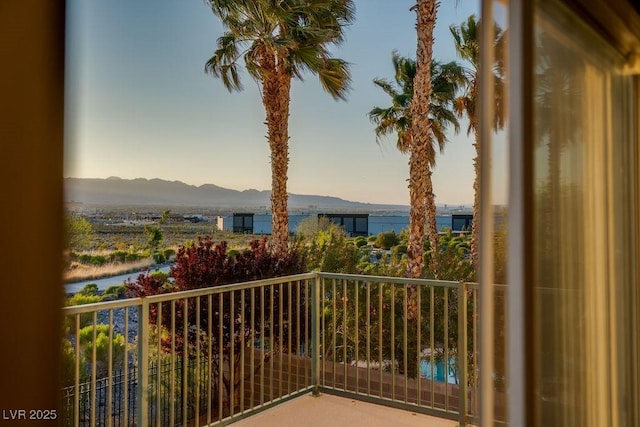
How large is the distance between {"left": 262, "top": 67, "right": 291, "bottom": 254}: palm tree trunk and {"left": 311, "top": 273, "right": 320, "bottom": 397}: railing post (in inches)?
92.0

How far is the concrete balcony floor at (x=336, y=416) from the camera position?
2988mm

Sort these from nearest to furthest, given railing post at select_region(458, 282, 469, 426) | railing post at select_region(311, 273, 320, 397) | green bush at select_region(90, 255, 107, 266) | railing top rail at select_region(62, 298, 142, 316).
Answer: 1. railing top rail at select_region(62, 298, 142, 316)
2. green bush at select_region(90, 255, 107, 266)
3. railing post at select_region(458, 282, 469, 426)
4. railing post at select_region(311, 273, 320, 397)

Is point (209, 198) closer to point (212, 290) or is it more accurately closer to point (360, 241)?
point (360, 241)

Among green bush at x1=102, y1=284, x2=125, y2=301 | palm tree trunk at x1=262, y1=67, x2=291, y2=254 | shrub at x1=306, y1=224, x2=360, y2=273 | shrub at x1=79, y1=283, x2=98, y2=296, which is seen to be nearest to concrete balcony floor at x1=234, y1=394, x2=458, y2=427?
shrub at x1=79, y1=283, x2=98, y2=296

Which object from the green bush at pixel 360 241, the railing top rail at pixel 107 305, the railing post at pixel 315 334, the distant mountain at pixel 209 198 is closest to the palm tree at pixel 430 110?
the distant mountain at pixel 209 198

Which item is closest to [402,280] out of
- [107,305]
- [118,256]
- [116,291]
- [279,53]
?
[107,305]

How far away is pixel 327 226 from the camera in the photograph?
6805 millimetres

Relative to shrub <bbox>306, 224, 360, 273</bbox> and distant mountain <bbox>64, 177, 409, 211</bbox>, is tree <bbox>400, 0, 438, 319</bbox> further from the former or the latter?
shrub <bbox>306, 224, 360, 273</bbox>

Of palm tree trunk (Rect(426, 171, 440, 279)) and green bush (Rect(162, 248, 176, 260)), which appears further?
palm tree trunk (Rect(426, 171, 440, 279))

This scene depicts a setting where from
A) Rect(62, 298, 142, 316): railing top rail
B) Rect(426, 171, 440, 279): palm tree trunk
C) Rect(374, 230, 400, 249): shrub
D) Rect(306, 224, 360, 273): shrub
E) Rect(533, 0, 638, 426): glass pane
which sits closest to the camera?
Rect(533, 0, 638, 426): glass pane

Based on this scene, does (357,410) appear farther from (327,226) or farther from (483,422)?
(327,226)

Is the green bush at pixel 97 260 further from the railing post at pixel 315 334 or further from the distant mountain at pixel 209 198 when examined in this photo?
the railing post at pixel 315 334

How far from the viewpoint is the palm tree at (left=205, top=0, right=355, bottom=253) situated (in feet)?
17.7

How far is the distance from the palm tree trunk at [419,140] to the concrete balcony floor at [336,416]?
8.13 feet
